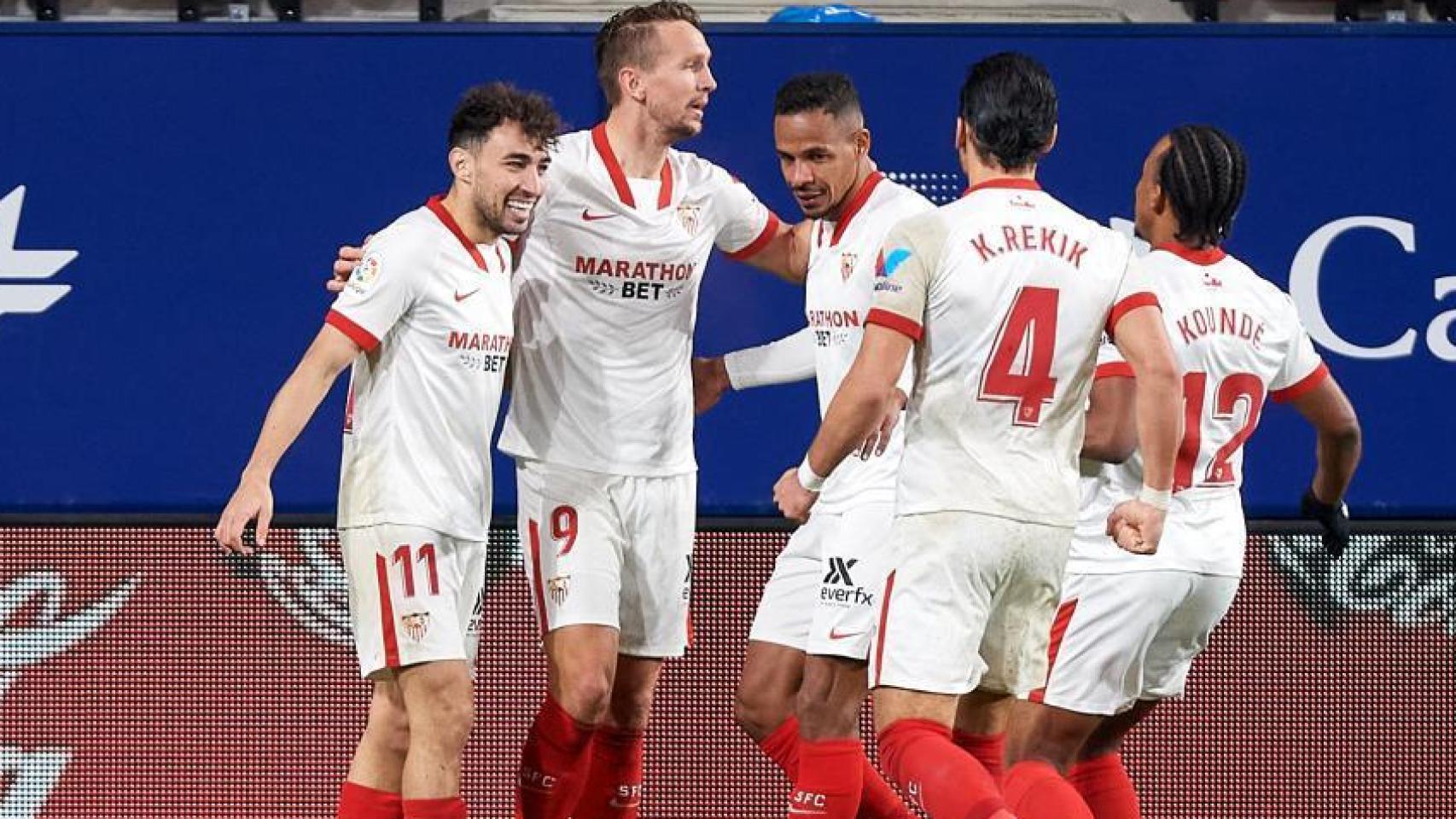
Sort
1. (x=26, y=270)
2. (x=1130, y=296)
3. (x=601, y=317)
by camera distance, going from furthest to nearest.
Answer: (x=26, y=270), (x=601, y=317), (x=1130, y=296)

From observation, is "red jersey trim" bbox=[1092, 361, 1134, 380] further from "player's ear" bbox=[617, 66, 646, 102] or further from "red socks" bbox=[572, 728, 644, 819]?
"red socks" bbox=[572, 728, 644, 819]

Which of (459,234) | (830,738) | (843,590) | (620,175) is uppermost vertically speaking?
(620,175)

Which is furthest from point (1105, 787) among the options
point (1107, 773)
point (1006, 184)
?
point (1006, 184)

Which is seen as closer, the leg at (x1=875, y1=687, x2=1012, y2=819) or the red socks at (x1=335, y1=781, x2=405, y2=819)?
the leg at (x1=875, y1=687, x2=1012, y2=819)

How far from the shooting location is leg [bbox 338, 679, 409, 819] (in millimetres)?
5180

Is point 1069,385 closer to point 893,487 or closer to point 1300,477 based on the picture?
point 893,487

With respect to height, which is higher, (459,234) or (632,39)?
(632,39)

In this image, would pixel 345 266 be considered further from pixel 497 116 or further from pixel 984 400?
pixel 984 400

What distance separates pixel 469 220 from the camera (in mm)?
5203

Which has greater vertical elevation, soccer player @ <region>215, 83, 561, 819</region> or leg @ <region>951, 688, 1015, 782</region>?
soccer player @ <region>215, 83, 561, 819</region>

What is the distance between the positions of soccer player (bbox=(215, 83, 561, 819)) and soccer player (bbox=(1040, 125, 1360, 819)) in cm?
142

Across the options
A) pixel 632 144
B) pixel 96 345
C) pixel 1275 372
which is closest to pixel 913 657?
pixel 1275 372

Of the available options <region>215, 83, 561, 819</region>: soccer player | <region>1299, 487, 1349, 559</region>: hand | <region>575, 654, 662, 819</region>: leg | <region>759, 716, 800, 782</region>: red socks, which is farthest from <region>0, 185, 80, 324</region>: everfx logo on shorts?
<region>1299, 487, 1349, 559</region>: hand

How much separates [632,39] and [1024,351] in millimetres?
1581
